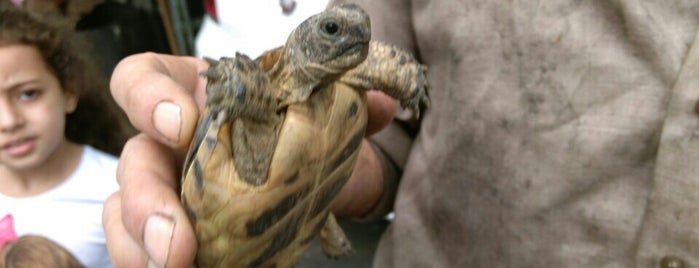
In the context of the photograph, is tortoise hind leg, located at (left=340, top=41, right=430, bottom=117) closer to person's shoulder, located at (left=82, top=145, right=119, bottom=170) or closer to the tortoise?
the tortoise

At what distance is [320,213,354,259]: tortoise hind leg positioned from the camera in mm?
1049

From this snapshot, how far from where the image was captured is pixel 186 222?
633 mm

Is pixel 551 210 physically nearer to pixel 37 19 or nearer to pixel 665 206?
pixel 665 206

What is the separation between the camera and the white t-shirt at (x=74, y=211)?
1.10 m

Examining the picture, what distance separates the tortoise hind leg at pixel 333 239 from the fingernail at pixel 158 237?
17.8 inches

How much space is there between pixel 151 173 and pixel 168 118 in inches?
3.8

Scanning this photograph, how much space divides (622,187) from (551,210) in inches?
4.1

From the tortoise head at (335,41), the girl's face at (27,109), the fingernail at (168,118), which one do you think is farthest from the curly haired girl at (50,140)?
the tortoise head at (335,41)

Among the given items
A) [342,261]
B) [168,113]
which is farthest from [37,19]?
[342,261]

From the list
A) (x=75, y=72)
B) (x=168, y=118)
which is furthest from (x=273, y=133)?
(x=75, y=72)

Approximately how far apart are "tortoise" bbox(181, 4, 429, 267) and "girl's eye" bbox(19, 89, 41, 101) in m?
0.53

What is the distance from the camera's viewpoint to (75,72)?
3.76 feet

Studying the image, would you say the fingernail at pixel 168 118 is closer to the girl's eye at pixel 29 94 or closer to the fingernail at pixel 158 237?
the fingernail at pixel 158 237

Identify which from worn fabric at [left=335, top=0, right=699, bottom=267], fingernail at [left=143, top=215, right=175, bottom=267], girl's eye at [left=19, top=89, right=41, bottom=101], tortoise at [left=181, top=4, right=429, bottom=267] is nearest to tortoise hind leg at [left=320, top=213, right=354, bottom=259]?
worn fabric at [left=335, top=0, right=699, bottom=267]
